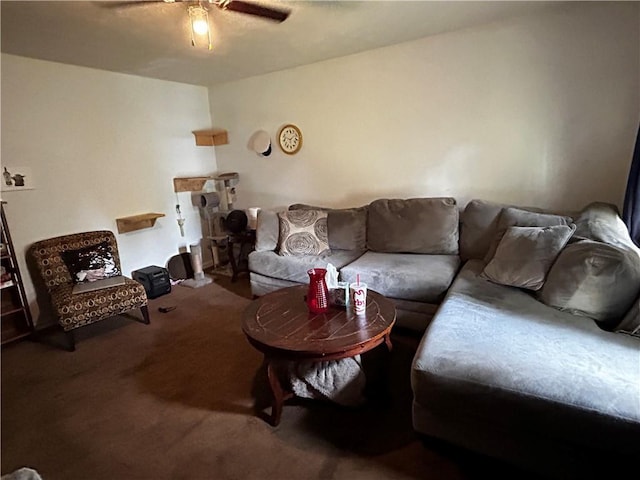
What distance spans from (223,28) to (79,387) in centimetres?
266

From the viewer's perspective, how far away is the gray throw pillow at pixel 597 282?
1.82 meters

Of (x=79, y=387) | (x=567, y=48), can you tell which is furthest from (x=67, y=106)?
(x=567, y=48)

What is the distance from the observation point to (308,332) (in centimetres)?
189

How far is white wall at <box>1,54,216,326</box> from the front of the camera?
312 centimetres

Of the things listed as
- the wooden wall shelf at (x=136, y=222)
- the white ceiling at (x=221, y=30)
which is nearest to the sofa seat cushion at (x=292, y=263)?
the wooden wall shelf at (x=136, y=222)

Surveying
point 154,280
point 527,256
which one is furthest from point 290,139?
point 527,256

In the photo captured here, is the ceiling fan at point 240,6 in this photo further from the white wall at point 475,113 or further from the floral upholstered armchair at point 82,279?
the floral upholstered armchair at point 82,279

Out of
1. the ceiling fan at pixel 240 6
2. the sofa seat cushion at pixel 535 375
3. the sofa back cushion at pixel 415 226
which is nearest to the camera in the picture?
the sofa seat cushion at pixel 535 375

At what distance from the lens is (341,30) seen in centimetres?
288

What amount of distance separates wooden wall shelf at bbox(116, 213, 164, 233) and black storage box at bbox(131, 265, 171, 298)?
1.54 feet

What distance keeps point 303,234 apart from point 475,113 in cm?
186

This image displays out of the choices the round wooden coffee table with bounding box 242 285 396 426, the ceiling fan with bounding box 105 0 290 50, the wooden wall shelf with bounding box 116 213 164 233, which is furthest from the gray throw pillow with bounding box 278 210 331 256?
the ceiling fan with bounding box 105 0 290 50

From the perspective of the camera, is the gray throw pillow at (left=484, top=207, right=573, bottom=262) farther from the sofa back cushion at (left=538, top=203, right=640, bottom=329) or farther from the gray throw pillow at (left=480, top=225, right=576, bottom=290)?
the sofa back cushion at (left=538, top=203, right=640, bottom=329)

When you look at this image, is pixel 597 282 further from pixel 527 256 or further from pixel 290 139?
pixel 290 139
